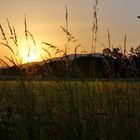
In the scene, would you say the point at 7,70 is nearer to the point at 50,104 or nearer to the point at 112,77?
the point at 50,104

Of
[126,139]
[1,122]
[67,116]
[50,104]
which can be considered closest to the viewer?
[126,139]

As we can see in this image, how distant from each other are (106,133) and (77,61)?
122 cm

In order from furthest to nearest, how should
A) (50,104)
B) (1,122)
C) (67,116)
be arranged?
(50,104) → (1,122) → (67,116)

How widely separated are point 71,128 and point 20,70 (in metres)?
1.30

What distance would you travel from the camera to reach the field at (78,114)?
619 centimetres

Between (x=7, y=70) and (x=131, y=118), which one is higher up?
(x=7, y=70)

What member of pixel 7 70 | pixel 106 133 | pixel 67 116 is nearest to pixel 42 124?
pixel 67 116

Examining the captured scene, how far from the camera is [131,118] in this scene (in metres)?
6.54

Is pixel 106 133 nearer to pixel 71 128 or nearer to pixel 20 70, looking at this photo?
pixel 71 128

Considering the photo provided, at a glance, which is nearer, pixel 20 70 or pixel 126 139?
pixel 126 139

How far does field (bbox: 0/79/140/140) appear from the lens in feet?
20.3

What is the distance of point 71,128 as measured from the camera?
244 inches

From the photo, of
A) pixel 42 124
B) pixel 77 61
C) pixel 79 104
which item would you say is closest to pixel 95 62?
pixel 77 61

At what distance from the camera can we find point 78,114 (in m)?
6.32
